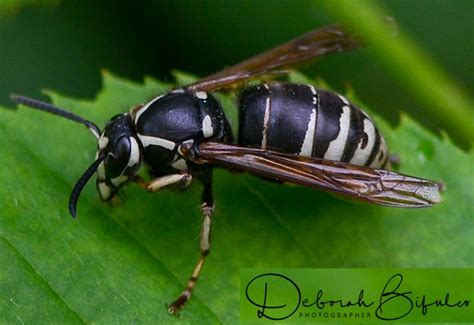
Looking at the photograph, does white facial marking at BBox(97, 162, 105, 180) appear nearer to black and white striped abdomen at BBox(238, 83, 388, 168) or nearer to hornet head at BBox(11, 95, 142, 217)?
hornet head at BBox(11, 95, 142, 217)

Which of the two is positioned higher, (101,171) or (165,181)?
(165,181)

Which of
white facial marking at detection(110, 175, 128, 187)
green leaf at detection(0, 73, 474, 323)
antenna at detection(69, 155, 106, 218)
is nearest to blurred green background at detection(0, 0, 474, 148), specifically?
green leaf at detection(0, 73, 474, 323)

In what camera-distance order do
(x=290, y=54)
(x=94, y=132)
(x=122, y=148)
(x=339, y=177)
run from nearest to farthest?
(x=339, y=177), (x=122, y=148), (x=94, y=132), (x=290, y=54)

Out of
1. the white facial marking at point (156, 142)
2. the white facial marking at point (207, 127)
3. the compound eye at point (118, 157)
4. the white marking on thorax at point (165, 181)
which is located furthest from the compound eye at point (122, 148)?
the white facial marking at point (207, 127)

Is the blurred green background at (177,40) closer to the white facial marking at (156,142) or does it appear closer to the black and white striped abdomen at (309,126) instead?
the black and white striped abdomen at (309,126)

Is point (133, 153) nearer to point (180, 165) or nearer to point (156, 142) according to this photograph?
point (156, 142)

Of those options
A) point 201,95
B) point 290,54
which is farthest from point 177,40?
point 201,95
